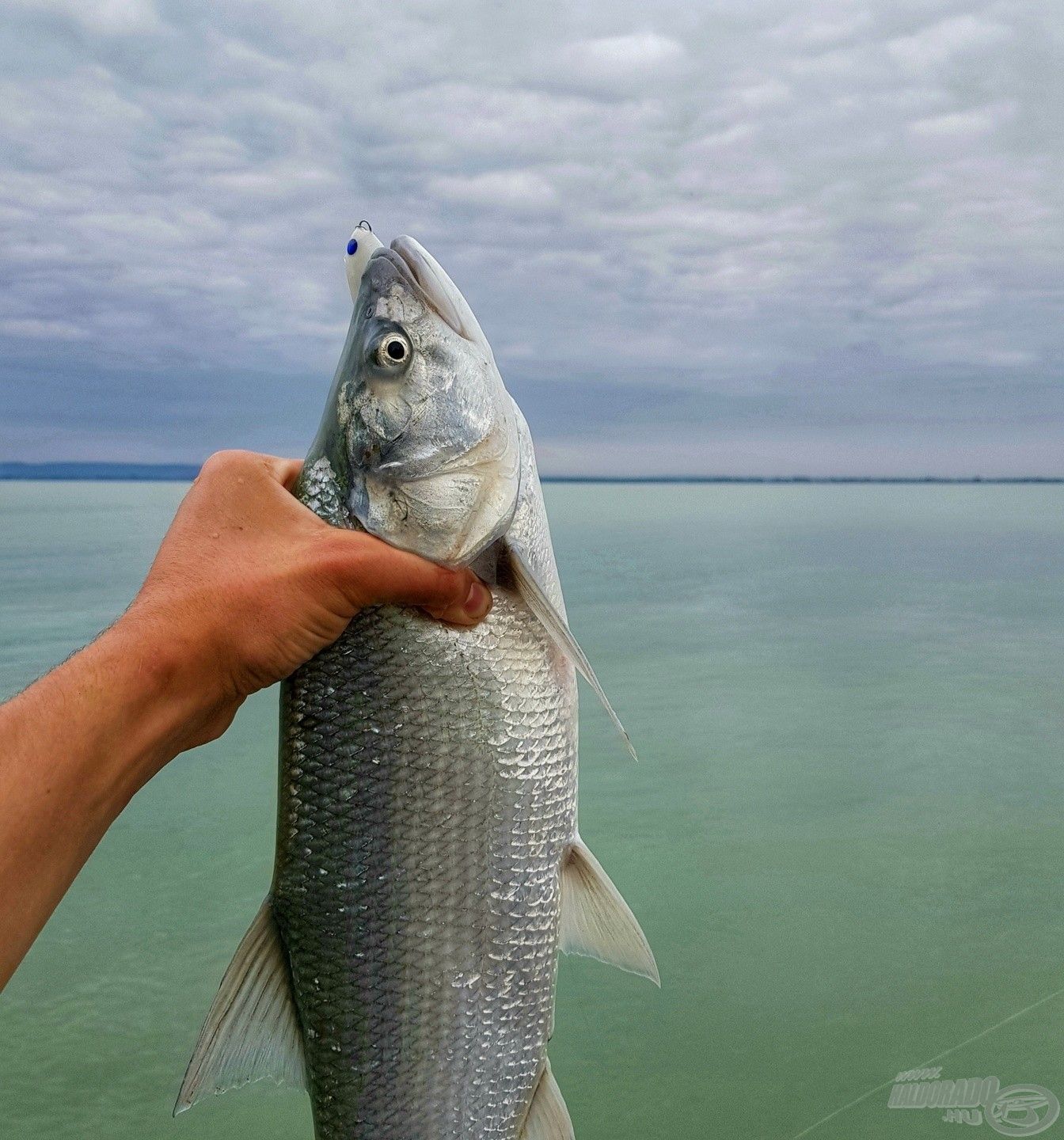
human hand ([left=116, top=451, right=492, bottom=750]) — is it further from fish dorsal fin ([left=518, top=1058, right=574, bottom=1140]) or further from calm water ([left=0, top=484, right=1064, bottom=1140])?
calm water ([left=0, top=484, right=1064, bottom=1140])

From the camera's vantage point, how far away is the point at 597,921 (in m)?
2.27

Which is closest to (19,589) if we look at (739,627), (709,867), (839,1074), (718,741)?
(739,627)

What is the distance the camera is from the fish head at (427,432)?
2.13 metres

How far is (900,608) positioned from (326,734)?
16008 mm

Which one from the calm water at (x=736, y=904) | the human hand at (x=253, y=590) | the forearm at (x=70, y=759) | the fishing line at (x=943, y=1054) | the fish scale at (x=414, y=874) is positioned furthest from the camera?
the calm water at (x=736, y=904)

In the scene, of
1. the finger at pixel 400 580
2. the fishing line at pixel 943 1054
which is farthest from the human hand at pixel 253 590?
the fishing line at pixel 943 1054

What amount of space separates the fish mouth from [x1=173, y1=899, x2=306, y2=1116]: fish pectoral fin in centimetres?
130

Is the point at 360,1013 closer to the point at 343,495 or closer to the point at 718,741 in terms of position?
the point at 343,495

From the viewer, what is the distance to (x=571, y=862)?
224 cm

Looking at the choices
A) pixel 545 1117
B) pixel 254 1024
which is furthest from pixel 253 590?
pixel 545 1117

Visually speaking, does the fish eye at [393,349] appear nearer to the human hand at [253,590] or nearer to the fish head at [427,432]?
the fish head at [427,432]

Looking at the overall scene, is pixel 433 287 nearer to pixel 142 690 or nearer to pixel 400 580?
pixel 400 580

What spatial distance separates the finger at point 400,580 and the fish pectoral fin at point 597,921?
61 cm

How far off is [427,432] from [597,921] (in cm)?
114
